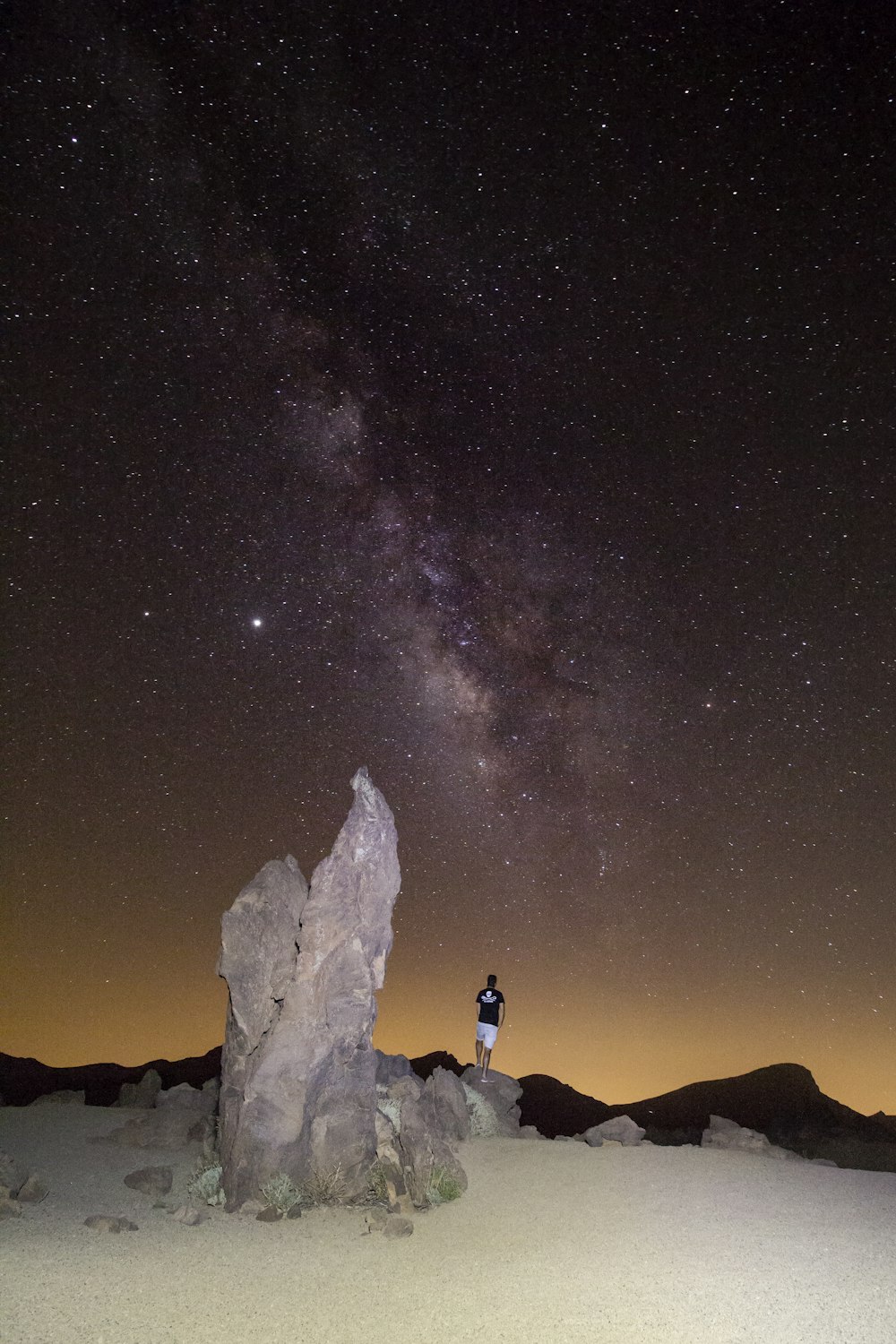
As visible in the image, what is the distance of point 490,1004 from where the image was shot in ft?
57.8

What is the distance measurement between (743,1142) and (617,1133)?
2546 millimetres

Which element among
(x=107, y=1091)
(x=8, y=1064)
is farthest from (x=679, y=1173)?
(x=8, y=1064)

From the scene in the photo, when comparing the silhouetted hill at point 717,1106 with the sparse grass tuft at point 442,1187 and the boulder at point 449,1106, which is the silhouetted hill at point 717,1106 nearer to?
the boulder at point 449,1106

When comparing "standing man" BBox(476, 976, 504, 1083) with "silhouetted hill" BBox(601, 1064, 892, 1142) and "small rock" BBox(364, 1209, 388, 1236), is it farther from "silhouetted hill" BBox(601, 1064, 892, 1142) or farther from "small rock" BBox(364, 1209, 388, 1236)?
"silhouetted hill" BBox(601, 1064, 892, 1142)

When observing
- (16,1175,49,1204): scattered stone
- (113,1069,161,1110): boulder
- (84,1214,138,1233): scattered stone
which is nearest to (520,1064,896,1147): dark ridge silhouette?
(113,1069,161,1110): boulder

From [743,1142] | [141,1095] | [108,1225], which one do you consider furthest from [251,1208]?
[141,1095]

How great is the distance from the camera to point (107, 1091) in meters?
63.1

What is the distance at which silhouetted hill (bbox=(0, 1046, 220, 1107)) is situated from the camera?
2447 inches

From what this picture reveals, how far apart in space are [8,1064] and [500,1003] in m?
64.4

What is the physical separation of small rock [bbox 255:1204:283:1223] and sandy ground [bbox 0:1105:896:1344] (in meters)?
0.22

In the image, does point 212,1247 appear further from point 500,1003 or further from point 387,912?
point 500,1003

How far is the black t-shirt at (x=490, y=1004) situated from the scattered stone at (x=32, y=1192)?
920cm

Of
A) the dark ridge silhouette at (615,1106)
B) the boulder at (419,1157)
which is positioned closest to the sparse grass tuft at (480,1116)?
the boulder at (419,1157)

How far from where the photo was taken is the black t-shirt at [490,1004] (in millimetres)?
17609
